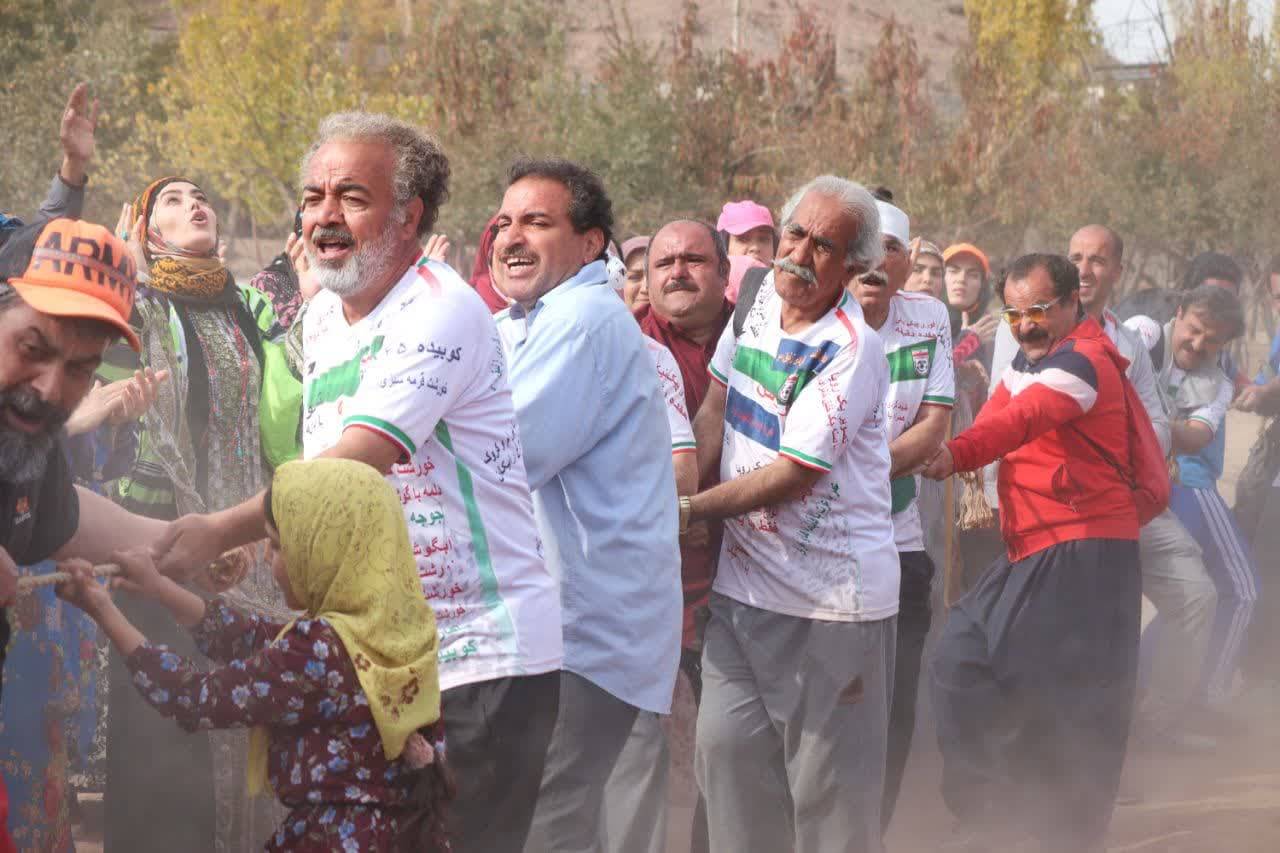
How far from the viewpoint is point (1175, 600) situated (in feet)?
25.0

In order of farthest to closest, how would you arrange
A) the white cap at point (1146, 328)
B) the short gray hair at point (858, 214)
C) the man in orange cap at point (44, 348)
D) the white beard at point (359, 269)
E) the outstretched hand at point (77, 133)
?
the white cap at point (1146, 328), the outstretched hand at point (77, 133), the short gray hair at point (858, 214), the white beard at point (359, 269), the man in orange cap at point (44, 348)

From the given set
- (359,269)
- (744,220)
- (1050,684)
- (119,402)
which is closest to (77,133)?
(119,402)

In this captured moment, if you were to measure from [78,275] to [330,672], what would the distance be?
853mm

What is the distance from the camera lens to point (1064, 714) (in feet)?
18.9

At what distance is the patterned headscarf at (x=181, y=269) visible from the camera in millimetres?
5266

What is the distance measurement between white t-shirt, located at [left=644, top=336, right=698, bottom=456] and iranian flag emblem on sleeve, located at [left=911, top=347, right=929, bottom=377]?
971mm

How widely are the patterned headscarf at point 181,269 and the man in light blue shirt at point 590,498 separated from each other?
1723 millimetres

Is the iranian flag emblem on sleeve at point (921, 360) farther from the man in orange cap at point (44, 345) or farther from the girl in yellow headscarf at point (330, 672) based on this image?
the man in orange cap at point (44, 345)

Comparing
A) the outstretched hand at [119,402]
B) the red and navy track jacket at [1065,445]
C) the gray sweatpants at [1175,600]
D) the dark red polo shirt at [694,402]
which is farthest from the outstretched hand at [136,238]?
the gray sweatpants at [1175,600]

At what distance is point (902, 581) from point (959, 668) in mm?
652

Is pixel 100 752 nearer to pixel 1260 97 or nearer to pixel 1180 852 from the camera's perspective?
pixel 1180 852

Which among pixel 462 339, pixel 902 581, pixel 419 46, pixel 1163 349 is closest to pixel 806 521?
pixel 902 581

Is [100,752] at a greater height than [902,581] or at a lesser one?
lesser

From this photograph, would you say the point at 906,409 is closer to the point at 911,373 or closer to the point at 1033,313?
the point at 911,373
